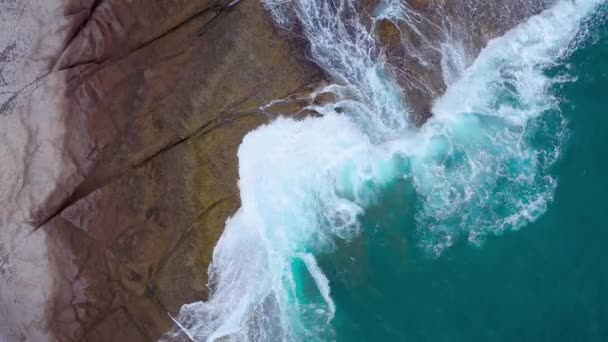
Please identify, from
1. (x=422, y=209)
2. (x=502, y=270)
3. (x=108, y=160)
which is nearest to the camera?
(x=108, y=160)

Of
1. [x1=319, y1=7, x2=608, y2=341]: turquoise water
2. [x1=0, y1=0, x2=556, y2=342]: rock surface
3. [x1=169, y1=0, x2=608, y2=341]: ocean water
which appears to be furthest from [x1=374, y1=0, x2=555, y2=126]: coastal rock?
[x1=0, y1=0, x2=556, y2=342]: rock surface

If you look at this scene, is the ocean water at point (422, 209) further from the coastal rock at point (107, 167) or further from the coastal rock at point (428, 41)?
the coastal rock at point (107, 167)

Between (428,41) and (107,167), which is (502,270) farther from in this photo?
(107,167)

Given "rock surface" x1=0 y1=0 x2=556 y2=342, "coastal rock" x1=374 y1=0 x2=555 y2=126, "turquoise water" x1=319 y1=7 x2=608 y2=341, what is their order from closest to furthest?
1. "rock surface" x1=0 y1=0 x2=556 y2=342
2. "turquoise water" x1=319 y1=7 x2=608 y2=341
3. "coastal rock" x1=374 y1=0 x2=555 y2=126

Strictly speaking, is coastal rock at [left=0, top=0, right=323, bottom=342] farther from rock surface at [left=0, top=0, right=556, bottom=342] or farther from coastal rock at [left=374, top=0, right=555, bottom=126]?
coastal rock at [left=374, top=0, right=555, bottom=126]

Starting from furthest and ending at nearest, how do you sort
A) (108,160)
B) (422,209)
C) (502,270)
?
(422,209) < (502,270) < (108,160)

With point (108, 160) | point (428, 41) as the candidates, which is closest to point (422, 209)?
point (428, 41)
